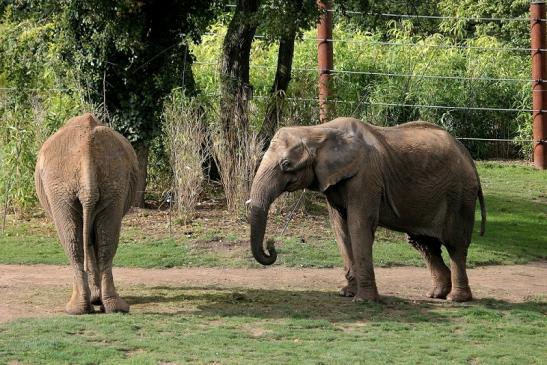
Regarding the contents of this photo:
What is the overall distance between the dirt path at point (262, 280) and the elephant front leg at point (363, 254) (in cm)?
88

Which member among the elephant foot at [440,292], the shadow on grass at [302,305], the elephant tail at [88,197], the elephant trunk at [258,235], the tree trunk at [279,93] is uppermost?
the tree trunk at [279,93]

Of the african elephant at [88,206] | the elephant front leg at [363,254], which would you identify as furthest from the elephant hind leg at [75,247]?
the elephant front leg at [363,254]

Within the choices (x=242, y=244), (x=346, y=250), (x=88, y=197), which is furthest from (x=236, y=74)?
(x=88, y=197)

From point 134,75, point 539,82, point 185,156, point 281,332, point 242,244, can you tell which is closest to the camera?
point 281,332

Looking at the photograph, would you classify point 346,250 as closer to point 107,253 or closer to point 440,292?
point 440,292

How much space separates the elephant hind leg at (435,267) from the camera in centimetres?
1266

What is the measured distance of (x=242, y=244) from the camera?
1517 centimetres

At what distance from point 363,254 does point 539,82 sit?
11993 millimetres

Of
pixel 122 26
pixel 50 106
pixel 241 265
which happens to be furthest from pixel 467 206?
pixel 50 106

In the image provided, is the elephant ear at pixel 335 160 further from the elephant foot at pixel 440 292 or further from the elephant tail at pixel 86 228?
the elephant tail at pixel 86 228

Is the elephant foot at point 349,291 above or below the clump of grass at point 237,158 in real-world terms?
below

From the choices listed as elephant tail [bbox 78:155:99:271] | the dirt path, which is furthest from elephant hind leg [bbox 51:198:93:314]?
the dirt path

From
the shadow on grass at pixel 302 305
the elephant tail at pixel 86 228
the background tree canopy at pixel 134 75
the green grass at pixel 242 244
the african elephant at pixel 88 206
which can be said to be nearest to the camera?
the elephant tail at pixel 86 228

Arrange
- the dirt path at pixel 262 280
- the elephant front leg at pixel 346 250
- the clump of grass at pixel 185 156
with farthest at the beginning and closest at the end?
the clump of grass at pixel 185 156 → the dirt path at pixel 262 280 → the elephant front leg at pixel 346 250
